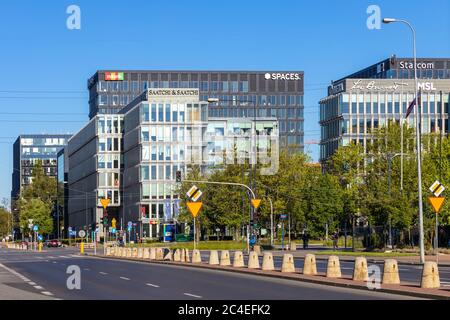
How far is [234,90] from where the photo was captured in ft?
632

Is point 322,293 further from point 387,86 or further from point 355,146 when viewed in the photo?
point 387,86

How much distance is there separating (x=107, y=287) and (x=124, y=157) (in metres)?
134

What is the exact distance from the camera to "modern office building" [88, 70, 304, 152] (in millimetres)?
191500

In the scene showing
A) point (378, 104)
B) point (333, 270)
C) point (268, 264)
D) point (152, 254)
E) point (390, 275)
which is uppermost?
point (378, 104)

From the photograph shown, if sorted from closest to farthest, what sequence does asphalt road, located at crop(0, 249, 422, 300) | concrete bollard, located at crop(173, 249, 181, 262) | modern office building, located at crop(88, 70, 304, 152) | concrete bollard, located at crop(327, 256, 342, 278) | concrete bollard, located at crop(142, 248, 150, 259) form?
asphalt road, located at crop(0, 249, 422, 300)
concrete bollard, located at crop(327, 256, 342, 278)
concrete bollard, located at crop(173, 249, 181, 262)
concrete bollard, located at crop(142, 248, 150, 259)
modern office building, located at crop(88, 70, 304, 152)

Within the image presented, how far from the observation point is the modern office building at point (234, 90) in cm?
19150

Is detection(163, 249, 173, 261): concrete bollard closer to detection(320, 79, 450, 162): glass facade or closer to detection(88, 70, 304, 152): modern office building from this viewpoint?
detection(320, 79, 450, 162): glass facade

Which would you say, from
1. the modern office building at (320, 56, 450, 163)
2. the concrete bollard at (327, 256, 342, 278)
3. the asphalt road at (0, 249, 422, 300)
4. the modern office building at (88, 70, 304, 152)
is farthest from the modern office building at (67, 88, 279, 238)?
the concrete bollard at (327, 256, 342, 278)

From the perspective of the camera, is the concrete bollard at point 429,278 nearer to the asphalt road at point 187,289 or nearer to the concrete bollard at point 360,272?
the asphalt road at point 187,289

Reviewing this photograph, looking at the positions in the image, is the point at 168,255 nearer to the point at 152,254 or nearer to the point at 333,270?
the point at 152,254

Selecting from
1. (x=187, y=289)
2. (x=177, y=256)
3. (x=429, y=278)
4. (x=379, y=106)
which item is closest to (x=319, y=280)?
(x=187, y=289)

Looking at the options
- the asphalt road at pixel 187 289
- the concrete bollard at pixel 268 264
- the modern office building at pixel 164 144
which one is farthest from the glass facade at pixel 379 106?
the asphalt road at pixel 187 289

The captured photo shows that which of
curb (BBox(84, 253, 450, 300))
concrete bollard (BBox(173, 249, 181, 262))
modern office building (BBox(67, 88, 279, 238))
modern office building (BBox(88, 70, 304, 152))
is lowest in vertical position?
concrete bollard (BBox(173, 249, 181, 262))
